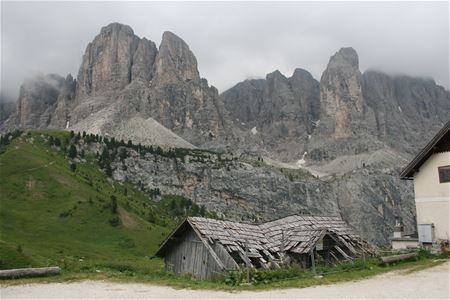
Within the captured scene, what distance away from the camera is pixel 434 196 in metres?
33.0

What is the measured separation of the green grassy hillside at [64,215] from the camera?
78.3 meters

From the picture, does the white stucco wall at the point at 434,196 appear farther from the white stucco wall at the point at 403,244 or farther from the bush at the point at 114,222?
the bush at the point at 114,222

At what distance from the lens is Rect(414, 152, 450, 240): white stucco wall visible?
3222cm

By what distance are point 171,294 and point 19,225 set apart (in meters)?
77.7

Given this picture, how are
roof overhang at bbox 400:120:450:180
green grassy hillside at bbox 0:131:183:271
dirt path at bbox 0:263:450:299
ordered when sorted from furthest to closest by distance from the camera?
green grassy hillside at bbox 0:131:183:271 → roof overhang at bbox 400:120:450:180 → dirt path at bbox 0:263:450:299

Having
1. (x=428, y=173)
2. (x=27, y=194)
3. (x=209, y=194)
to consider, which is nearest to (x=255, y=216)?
(x=209, y=194)

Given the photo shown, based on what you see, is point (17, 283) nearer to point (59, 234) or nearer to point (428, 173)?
point (428, 173)

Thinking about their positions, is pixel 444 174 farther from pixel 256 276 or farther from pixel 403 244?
pixel 256 276

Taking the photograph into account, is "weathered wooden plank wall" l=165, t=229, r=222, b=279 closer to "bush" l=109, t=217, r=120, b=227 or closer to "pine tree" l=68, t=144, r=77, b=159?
"bush" l=109, t=217, r=120, b=227

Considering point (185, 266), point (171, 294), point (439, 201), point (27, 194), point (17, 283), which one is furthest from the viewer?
point (27, 194)

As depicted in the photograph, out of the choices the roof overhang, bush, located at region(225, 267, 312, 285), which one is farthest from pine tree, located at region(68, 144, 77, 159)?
bush, located at region(225, 267, 312, 285)

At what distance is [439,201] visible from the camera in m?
32.7

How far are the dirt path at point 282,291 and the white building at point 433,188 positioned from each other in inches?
424

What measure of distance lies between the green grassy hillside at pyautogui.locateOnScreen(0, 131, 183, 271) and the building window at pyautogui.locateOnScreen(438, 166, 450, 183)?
42745 millimetres
